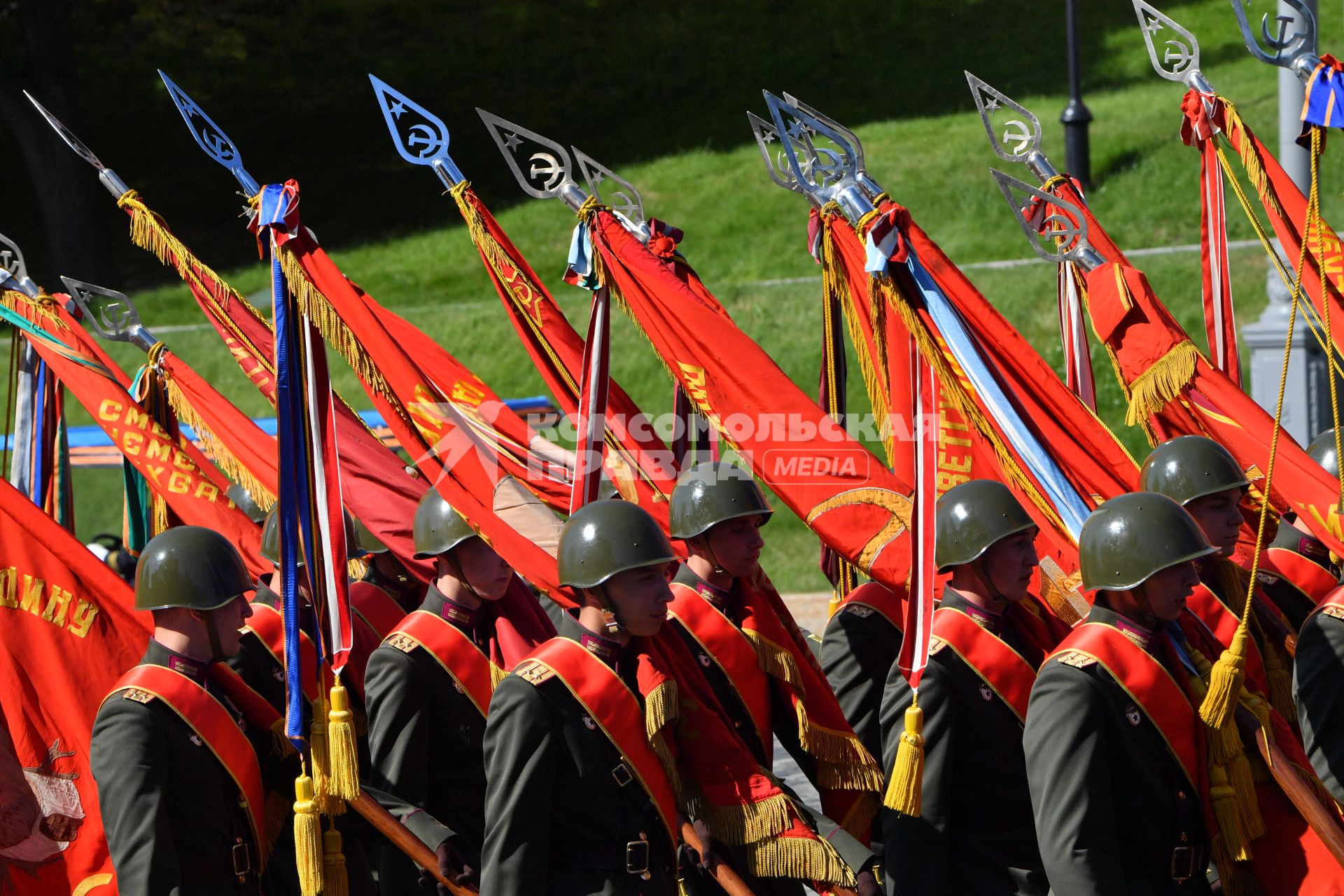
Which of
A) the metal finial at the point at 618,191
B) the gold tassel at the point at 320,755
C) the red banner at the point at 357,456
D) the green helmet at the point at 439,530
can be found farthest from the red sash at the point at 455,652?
the metal finial at the point at 618,191

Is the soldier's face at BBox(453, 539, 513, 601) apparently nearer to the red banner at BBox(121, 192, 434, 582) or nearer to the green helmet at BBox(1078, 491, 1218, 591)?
the red banner at BBox(121, 192, 434, 582)

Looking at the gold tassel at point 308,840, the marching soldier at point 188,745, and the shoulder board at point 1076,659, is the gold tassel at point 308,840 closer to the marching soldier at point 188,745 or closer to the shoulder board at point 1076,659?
the marching soldier at point 188,745

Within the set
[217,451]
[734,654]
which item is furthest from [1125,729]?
[217,451]

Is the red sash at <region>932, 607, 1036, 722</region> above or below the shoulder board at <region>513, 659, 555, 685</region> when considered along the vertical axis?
below

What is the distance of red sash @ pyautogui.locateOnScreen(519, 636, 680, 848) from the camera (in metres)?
4.02

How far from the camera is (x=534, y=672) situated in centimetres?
401

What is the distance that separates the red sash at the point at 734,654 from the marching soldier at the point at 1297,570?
1675 millimetres

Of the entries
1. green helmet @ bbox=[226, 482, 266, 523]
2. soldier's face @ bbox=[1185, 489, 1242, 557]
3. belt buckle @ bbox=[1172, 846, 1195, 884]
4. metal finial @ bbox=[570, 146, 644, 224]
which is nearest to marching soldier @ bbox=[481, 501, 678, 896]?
belt buckle @ bbox=[1172, 846, 1195, 884]

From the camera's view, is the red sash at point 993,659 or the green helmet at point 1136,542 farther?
the red sash at point 993,659

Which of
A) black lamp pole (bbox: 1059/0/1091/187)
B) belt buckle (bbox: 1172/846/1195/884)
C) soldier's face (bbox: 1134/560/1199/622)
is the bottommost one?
belt buckle (bbox: 1172/846/1195/884)

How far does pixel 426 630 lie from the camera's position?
5.20 m

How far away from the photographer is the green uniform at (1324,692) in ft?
13.1

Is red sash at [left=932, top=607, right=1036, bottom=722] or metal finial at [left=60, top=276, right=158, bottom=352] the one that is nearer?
red sash at [left=932, top=607, right=1036, bottom=722]

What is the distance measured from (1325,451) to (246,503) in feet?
14.9
